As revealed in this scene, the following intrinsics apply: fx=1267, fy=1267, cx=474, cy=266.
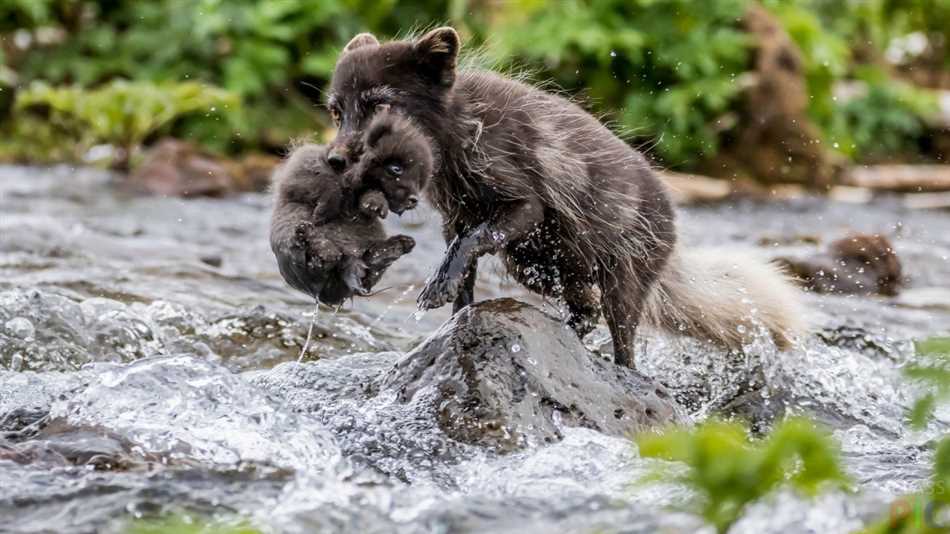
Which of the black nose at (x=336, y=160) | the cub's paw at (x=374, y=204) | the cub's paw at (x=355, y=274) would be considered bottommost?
the cub's paw at (x=355, y=274)

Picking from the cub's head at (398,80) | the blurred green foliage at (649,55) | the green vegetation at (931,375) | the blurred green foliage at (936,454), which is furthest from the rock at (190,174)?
the green vegetation at (931,375)

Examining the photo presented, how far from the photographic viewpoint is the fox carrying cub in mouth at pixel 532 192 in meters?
4.50

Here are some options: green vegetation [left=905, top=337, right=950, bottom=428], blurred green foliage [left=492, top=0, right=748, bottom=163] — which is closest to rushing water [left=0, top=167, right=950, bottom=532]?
green vegetation [left=905, top=337, right=950, bottom=428]

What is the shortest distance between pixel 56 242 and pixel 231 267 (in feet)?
3.89

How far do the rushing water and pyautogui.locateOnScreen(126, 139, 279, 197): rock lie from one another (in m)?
2.71

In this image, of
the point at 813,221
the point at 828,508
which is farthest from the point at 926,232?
the point at 828,508

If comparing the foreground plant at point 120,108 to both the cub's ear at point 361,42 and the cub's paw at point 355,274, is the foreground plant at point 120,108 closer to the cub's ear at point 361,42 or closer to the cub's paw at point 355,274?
the cub's ear at point 361,42

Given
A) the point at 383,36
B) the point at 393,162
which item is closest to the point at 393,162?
the point at 393,162

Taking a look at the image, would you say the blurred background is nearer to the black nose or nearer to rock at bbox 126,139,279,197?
rock at bbox 126,139,279,197

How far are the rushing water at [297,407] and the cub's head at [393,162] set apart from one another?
72 cm

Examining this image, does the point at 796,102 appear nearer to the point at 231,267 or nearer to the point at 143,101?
the point at 143,101

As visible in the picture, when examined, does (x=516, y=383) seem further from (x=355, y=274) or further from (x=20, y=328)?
(x=20, y=328)

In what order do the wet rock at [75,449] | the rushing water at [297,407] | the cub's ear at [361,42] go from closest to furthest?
the rushing water at [297,407] < the wet rock at [75,449] < the cub's ear at [361,42]

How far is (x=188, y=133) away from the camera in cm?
1409
